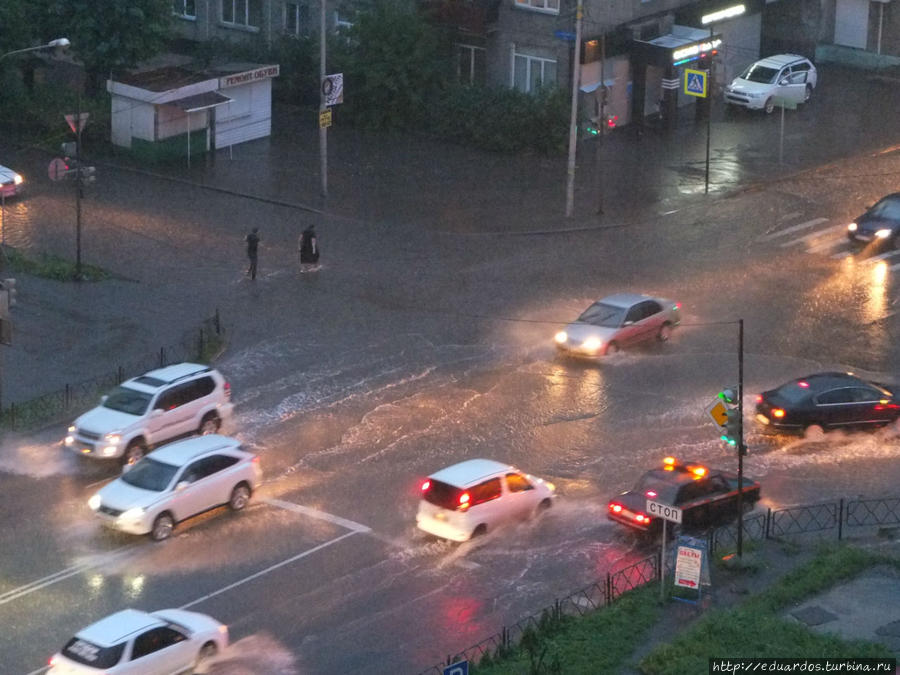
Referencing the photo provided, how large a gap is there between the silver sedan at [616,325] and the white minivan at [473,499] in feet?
26.7

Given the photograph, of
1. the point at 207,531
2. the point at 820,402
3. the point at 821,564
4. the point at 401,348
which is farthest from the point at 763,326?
the point at 207,531

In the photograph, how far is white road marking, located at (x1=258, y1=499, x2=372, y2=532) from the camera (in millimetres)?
24500

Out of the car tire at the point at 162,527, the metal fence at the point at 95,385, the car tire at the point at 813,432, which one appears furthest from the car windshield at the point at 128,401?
the car tire at the point at 813,432

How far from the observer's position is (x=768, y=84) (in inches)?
2074

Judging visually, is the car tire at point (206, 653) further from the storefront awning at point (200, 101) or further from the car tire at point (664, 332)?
the storefront awning at point (200, 101)

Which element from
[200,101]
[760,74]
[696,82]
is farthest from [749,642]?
[760,74]

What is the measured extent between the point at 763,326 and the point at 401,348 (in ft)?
28.1

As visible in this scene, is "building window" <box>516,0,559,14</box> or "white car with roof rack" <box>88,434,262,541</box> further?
"building window" <box>516,0,559,14</box>

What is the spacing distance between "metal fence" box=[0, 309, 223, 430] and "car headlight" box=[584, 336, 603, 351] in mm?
8364

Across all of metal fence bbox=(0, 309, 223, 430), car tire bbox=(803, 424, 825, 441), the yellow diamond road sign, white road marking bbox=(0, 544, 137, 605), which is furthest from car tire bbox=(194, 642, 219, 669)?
car tire bbox=(803, 424, 825, 441)

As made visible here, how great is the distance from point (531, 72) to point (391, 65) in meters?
4.94

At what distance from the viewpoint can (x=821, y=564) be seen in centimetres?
2214

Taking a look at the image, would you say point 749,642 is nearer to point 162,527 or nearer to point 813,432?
point 162,527

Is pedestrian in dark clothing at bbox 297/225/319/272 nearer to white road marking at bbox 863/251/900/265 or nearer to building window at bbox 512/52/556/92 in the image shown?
white road marking at bbox 863/251/900/265
